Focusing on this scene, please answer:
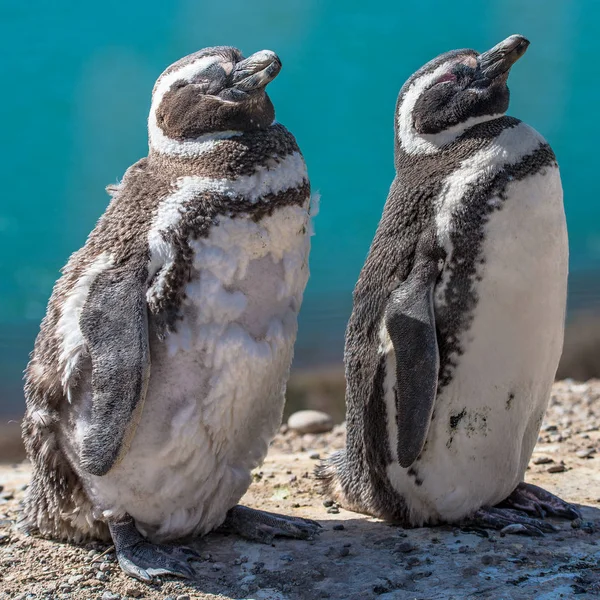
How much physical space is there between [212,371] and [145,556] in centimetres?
58

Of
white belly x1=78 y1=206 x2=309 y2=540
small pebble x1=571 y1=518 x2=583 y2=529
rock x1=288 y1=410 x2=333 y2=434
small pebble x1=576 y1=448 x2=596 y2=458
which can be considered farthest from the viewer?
rock x1=288 y1=410 x2=333 y2=434

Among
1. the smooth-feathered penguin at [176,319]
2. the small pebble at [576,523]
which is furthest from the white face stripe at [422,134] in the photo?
the small pebble at [576,523]

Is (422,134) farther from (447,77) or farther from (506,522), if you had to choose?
(506,522)

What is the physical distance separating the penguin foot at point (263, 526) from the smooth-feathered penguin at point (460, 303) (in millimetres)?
294

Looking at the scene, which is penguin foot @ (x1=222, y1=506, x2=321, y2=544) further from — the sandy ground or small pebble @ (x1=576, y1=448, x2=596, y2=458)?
small pebble @ (x1=576, y1=448, x2=596, y2=458)

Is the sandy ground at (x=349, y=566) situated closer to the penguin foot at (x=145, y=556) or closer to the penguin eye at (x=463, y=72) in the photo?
the penguin foot at (x=145, y=556)

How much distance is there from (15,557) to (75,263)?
93 cm

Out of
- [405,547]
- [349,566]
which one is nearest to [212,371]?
[349,566]

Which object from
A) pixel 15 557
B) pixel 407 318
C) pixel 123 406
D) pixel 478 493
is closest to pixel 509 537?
pixel 478 493

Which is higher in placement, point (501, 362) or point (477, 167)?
point (477, 167)

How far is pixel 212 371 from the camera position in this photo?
247cm

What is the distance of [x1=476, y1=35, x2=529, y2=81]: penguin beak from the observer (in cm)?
274

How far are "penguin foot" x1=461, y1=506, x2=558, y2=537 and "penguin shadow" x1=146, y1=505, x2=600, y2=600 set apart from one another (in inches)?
1.1

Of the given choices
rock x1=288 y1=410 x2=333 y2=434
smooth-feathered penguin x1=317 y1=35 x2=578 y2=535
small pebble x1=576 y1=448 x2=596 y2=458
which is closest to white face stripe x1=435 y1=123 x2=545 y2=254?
smooth-feathered penguin x1=317 y1=35 x2=578 y2=535
